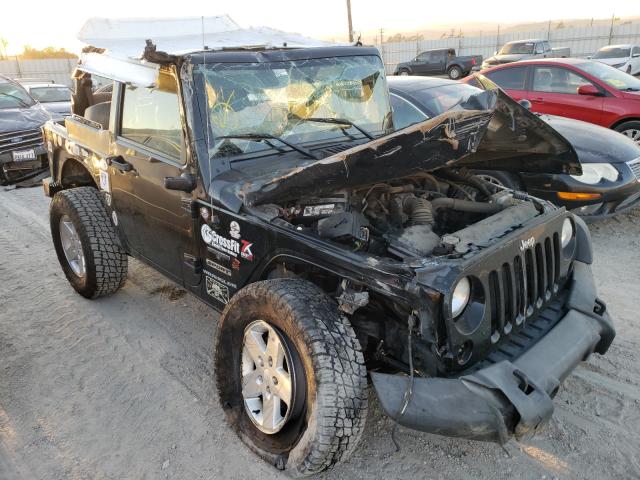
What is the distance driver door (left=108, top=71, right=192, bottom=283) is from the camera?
10.9ft

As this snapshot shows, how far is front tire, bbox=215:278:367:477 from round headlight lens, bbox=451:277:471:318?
1.60ft

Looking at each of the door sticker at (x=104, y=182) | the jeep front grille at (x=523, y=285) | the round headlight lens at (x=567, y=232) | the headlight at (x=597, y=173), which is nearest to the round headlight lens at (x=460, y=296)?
the jeep front grille at (x=523, y=285)

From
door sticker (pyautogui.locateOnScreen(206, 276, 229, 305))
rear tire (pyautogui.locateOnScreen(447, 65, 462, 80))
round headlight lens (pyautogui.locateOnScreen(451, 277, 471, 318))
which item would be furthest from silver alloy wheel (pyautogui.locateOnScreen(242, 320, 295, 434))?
rear tire (pyautogui.locateOnScreen(447, 65, 462, 80))

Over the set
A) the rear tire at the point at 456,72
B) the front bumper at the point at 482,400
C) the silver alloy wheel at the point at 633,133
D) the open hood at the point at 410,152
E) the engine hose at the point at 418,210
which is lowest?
the rear tire at the point at 456,72

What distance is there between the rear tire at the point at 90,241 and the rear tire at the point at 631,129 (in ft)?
24.4

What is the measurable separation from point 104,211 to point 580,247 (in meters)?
3.61

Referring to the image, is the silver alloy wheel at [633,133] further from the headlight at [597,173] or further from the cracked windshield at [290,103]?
the cracked windshield at [290,103]

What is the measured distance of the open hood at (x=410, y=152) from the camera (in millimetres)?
2510

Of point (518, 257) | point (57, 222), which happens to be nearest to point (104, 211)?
point (57, 222)

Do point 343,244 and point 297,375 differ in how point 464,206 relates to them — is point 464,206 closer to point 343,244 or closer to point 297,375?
point 343,244

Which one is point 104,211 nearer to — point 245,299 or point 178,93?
point 178,93

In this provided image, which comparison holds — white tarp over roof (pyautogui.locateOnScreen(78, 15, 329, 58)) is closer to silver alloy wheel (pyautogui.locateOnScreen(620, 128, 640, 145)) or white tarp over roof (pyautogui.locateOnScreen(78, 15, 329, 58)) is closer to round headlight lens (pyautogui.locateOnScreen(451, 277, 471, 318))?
round headlight lens (pyautogui.locateOnScreen(451, 277, 471, 318))

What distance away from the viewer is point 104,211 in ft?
14.3

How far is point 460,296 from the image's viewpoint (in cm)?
242
